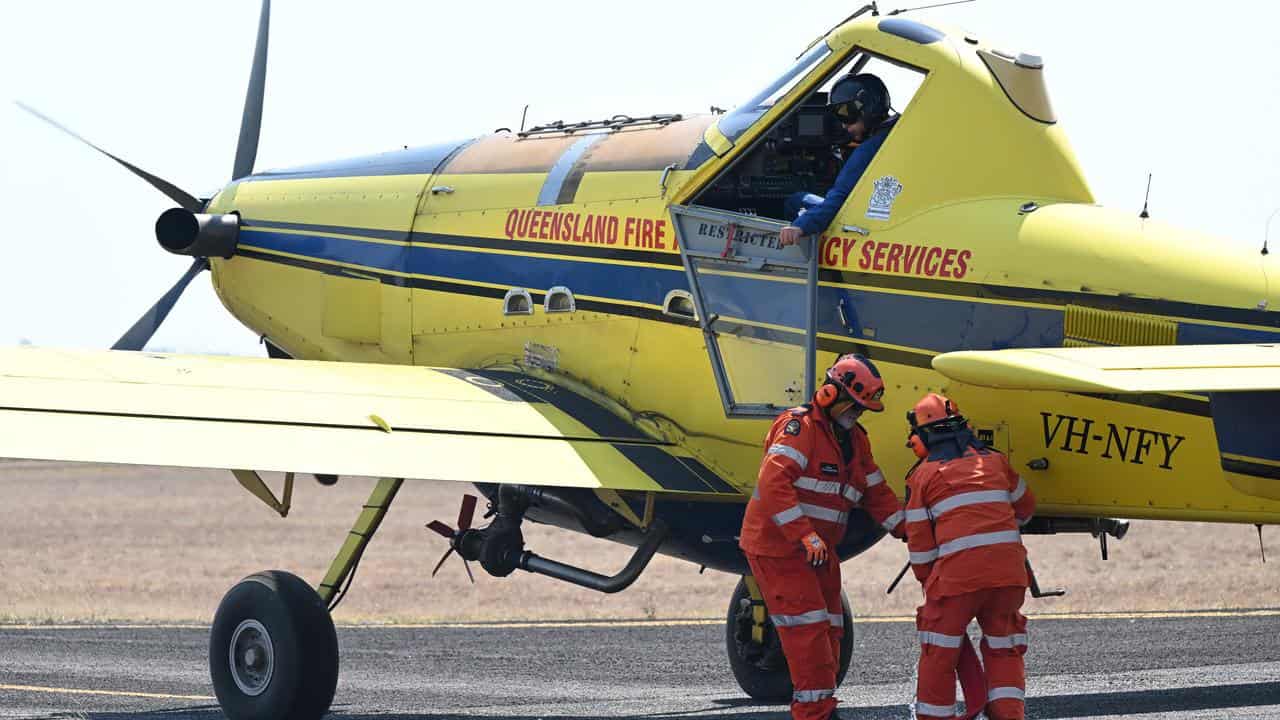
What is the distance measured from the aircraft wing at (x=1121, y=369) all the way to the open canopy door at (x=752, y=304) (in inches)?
93.9

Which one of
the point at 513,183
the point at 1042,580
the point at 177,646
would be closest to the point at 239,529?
the point at 1042,580

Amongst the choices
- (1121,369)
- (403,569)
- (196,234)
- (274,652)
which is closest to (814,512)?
(1121,369)

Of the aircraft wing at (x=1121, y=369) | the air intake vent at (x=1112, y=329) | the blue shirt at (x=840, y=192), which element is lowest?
the air intake vent at (x=1112, y=329)

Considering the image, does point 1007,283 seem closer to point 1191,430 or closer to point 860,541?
point 1191,430

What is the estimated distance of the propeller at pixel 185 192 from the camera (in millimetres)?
15336

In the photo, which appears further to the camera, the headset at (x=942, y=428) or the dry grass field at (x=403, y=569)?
the dry grass field at (x=403, y=569)

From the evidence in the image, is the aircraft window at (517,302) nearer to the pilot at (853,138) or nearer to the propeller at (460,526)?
the propeller at (460,526)

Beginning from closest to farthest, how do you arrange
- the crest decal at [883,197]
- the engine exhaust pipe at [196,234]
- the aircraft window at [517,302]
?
the crest decal at [883,197], the aircraft window at [517,302], the engine exhaust pipe at [196,234]

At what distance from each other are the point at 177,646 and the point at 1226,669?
9212 mm

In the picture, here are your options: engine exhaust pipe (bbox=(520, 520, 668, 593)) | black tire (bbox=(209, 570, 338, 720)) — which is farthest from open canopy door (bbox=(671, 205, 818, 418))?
black tire (bbox=(209, 570, 338, 720))

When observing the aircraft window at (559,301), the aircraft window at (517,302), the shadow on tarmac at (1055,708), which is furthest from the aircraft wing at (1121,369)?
the aircraft window at (517,302)

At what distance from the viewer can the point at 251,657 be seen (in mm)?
11375

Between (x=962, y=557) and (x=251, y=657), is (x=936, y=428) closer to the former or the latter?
(x=962, y=557)

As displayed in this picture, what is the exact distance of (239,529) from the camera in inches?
1766
